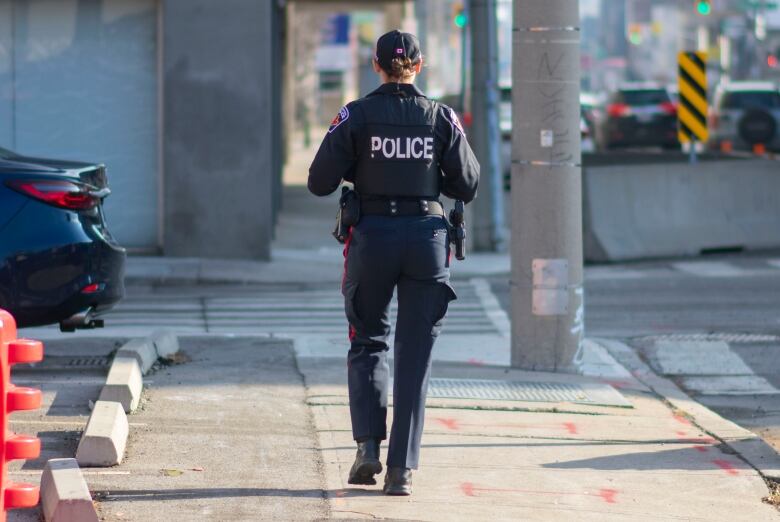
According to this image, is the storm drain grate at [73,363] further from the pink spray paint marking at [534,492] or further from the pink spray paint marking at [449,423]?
the pink spray paint marking at [534,492]

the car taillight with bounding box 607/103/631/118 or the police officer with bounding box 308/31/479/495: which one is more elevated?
the car taillight with bounding box 607/103/631/118

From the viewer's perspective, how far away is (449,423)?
779 cm

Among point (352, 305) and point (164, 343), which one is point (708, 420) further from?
point (164, 343)

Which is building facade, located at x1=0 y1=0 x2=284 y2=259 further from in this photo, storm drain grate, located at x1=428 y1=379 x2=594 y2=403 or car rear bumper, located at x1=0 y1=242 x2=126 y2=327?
car rear bumper, located at x1=0 y1=242 x2=126 y2=327

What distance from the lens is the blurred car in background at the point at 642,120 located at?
38.8 metres

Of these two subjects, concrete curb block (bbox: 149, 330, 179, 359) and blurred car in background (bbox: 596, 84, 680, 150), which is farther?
blurred car in background (bbox: 596, 84, 680, 150)

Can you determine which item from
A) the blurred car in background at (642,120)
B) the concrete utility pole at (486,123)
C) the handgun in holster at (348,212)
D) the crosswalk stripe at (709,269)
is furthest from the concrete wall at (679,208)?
the blurred car in background at (642,120)

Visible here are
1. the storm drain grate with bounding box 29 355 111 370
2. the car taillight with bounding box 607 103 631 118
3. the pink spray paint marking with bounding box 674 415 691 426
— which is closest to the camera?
the pink spray paint marking with bounding box 674 415 691 426

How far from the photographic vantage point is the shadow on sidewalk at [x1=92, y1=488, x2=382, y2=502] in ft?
19.4

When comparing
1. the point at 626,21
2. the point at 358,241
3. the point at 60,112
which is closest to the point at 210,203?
the point at 60,112

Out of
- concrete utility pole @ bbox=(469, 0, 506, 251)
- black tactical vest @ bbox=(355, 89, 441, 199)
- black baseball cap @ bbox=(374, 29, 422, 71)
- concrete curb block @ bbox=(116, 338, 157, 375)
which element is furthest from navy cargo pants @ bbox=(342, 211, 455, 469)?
concrete utility pole @ bbox=(469, 0, 506, 251)

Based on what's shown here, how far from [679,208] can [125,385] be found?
36.5 ft

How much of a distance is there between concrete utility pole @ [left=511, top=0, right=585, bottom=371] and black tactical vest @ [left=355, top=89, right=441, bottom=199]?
11.8 ft

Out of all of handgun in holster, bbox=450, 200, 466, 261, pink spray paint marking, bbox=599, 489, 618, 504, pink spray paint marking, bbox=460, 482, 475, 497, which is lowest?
pink spray paint marking, bbox=599, 489, 618, 504
